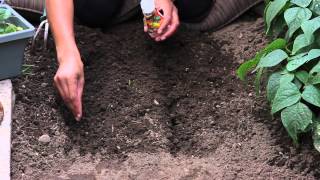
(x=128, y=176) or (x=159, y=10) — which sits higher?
(x=159, y=10)

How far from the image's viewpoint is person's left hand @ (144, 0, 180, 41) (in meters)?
2.49

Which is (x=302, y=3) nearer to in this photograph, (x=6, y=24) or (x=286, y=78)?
(x=286, y=78)

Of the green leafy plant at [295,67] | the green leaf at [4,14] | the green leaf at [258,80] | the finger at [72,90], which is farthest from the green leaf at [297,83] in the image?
the green leaf at [4,14]

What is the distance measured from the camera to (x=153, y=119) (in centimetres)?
229

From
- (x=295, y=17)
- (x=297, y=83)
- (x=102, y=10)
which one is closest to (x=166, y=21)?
(x=102, y=10)

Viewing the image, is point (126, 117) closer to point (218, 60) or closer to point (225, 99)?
point (225, 99)

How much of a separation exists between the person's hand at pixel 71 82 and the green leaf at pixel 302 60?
68cm

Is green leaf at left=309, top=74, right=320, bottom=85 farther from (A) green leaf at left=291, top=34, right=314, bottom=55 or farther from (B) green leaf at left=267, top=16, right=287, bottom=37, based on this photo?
(B) green leaf at left=267, top=16, right=287, bottom=37

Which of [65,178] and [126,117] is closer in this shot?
[65,178]

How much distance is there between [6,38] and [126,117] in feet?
1.65

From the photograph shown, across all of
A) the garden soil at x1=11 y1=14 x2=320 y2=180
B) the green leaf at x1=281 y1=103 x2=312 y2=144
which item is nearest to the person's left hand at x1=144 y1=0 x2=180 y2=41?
the garden soil at x1=11 y1=14 x2=320 y2=180

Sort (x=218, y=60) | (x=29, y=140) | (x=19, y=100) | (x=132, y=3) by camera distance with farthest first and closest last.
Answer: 1. (x=132, y=3)
2. (x=218, y=60)
3. (x=19, y=100)
4. (x=29, y=140)

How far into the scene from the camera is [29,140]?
85.3 inches

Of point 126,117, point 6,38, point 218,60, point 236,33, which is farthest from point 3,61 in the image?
point 236,33
